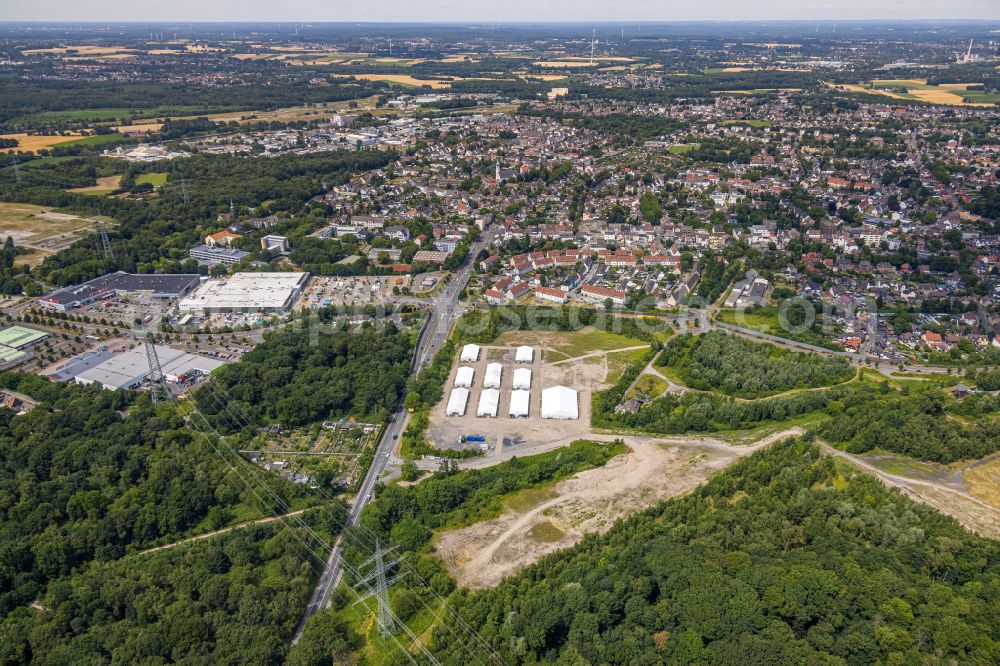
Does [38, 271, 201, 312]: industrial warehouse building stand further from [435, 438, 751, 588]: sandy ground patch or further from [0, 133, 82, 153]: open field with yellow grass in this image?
[0, 133, 82, 153]: open field with yellow grass

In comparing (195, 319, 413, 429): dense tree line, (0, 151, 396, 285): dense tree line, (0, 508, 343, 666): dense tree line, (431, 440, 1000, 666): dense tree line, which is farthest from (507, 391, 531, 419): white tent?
(0, 151, 396, 285): dense tree line

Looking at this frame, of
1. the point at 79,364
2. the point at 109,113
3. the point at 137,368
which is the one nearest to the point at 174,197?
the point at 79,364

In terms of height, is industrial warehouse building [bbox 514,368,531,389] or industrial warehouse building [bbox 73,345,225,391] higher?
industrial warehouse building [bbox 73,345,225,391]

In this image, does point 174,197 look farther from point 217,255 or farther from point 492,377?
point 492,377

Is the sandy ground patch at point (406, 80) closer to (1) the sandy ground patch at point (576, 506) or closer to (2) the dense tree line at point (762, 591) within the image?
(1) the sandy ground patch at point (576, 506)

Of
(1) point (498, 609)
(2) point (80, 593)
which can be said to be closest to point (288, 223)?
(2) point (80, 593)

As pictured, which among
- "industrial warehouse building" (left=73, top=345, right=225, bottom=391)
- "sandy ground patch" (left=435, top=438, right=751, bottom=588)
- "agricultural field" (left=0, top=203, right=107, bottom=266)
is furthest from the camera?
"agricultural field" (left=0, top=203, right=107, bottom=266)
